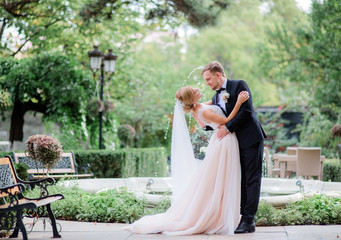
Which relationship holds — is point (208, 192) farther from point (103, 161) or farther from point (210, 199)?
point (103, 161)

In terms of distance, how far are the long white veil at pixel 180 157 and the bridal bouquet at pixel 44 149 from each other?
235cm

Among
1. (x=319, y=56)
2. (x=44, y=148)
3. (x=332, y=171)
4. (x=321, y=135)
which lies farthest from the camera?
(x=319, y=56)

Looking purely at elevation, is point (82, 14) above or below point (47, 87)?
above

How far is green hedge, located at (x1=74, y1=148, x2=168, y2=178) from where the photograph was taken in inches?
467

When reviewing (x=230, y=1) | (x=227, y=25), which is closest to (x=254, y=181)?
(x=230, y=1)

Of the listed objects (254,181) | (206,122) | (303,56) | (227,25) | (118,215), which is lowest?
(118,215)

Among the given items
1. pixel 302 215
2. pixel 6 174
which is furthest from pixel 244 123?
pixel 6 174

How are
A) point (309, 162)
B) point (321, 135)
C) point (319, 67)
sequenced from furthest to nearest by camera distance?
1. point (319, 67)
2. point (321, 135)
3. point (309, 162)

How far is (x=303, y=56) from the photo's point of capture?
61.5 ft

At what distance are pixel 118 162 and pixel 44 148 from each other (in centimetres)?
478

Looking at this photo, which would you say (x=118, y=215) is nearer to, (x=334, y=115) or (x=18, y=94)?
(x=18, y=94)

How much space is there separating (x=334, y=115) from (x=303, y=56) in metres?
2.52

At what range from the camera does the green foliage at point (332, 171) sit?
1127 cm

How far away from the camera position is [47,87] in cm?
1541
